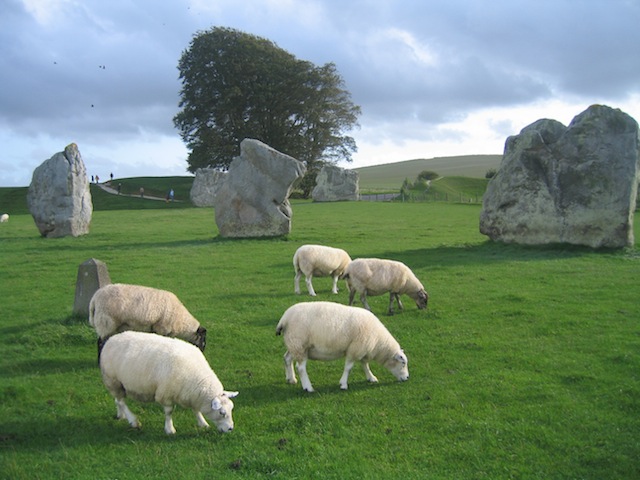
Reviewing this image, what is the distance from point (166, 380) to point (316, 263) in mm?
8321

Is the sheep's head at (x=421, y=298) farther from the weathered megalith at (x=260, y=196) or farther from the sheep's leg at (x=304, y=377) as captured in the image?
the weathered megalith at (x=260, y=196)

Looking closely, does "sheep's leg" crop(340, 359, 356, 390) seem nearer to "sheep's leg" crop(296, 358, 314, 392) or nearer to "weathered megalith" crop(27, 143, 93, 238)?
"sheep's leg" crop(296, 358, 314, 392)

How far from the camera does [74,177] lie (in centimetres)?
2752

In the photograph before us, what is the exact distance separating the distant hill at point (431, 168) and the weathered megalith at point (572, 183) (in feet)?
299

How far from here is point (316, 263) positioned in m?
15.3

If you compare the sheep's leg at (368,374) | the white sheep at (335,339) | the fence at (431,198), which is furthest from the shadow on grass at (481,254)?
the fence at (431,198)

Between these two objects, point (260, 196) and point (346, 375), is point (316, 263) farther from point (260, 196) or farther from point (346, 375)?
point (260, 196)

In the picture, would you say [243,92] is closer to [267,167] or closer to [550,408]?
[267,167]

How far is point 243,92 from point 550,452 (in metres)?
57.7

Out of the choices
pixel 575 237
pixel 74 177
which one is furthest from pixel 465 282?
pixel 74 177

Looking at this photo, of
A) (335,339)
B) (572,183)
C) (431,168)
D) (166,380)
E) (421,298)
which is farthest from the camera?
(431,168)

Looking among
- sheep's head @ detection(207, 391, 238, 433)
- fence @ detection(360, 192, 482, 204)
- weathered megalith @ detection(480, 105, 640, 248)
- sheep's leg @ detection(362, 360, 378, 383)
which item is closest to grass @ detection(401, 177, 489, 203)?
fence @ detection(360, 192, 482, 204)

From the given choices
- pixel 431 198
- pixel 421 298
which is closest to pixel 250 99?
pixel 431 198

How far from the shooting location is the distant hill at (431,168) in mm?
121438
